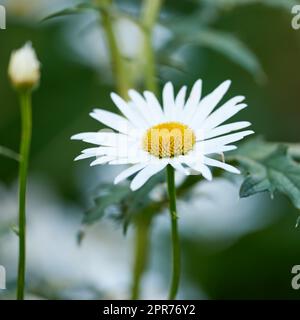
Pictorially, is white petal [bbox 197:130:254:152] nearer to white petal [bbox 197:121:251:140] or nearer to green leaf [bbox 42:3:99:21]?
white petal [bbox 197:121:251:140]

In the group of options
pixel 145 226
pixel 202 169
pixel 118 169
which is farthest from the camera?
pixel 118 169

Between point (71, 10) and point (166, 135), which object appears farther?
point (71, 10)

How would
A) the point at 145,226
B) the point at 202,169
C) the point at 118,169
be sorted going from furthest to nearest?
the point at 118,169, the point at 145,226, the point at 202,169

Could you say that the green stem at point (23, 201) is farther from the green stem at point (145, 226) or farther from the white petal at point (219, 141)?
the green stem at point (145, 226)

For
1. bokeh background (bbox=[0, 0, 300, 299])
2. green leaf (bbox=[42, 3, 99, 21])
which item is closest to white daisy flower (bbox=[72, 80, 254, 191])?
green leaf (bbox=[42, 3, 99, 21])

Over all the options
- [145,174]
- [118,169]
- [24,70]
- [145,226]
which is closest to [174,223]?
[145,174]

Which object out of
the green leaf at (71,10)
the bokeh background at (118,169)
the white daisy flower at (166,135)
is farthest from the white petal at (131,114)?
the bokeh background at (118,169)

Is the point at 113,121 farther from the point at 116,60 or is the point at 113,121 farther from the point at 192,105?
the point at 116,60
